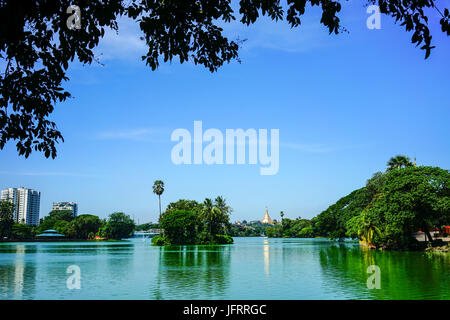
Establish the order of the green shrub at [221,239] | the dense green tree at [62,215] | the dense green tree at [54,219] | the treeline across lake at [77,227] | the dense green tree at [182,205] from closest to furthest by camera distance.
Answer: the green shrub at [221,239], the dense green tree at [182,205], the treeline across lake at [77,227], the dense green tree at [54,219], the dense green tree at [62,215]

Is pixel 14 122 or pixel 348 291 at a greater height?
pixel 14 122

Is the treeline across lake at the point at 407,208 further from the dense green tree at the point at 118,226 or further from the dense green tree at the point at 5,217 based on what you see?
the dense green tree at the point at 118,226

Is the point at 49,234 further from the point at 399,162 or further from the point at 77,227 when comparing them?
the point at 399,162

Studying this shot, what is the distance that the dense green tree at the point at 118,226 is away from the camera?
5231 inches

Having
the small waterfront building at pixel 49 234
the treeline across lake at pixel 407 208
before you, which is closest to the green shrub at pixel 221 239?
the treeline across lake at pixel 407 208

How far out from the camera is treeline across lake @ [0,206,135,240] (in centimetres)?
10600

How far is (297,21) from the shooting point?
24.2 ft

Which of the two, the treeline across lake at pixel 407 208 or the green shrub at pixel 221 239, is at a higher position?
the treeline across lake at pixel 407 208

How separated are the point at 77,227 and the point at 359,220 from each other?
326 feet

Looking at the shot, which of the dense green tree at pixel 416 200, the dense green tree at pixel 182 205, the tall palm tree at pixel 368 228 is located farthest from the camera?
the dense green tree at pixel 182 205

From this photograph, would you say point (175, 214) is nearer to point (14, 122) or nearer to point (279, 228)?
point (14, 122)

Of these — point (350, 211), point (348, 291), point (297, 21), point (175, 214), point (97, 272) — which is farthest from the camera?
point (175, 214)

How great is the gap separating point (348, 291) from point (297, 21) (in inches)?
571
